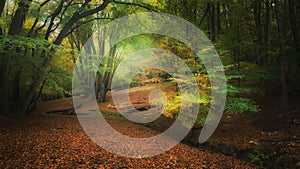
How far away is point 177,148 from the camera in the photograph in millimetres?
7281

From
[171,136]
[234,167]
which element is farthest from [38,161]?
[171,136]

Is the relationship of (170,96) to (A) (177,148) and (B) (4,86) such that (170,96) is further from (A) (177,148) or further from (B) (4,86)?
(B) (4,86)

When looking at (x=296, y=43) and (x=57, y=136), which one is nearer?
(x=57, y=136)

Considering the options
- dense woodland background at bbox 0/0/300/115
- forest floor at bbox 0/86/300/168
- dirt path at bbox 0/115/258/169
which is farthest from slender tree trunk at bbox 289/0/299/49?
dirt path at bbox 0/115/258/169

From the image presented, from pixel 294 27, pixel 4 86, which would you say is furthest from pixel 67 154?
pixel 294 27

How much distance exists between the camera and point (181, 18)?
9.30 m

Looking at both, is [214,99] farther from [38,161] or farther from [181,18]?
[38,161]

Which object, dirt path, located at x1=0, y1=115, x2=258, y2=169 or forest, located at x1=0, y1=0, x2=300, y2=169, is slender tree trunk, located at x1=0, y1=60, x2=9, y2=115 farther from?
dirt path, located at x1=0, y1=115, x2=258, y2=169

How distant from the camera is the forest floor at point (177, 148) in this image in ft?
16.7


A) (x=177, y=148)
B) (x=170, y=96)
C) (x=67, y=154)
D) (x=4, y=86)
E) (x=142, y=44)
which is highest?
(x=142, y=44)

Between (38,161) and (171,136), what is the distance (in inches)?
232

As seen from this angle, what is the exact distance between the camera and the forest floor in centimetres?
508

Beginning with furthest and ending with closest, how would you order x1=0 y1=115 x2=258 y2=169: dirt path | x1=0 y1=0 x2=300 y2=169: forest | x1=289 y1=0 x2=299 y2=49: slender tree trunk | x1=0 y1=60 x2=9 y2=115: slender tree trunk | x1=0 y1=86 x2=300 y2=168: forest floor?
x1=289 y1=0 x2=299 y2=49: slender tree trunk
x1=0 y1=60 x2=9 y2=115: slender tree trunk
x1=0 y1=0 x2=300 y2=169: forest
x1=0 y1=86 x2=300 y2=168: forest floor
x1=0 y1=115 x2=258 y2=169: dirt path

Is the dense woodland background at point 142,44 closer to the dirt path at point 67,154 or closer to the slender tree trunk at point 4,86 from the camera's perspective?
the slender tree trunk at point 4,86
